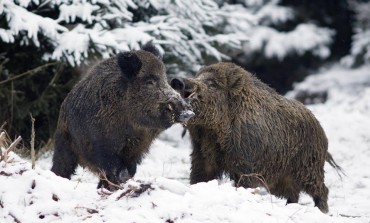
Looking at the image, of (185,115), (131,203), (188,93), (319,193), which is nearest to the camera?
(131,203)

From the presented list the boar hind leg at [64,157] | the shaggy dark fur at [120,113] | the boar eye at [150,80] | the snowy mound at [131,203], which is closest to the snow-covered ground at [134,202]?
the snowy mound at [131,203]

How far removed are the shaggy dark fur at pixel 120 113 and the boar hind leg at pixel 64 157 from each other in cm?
16

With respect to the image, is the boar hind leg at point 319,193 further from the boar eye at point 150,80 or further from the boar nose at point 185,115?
the boar eye at point 150,80

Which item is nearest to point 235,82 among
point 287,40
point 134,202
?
point 134,202

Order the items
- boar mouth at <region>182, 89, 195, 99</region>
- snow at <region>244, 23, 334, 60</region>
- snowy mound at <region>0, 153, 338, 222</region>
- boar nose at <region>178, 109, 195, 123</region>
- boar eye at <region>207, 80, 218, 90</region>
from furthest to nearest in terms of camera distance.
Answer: snow at <region>244, 23, 334, 60</region> < boar eye at <region>207, 80, 218, 90</region> < boar mouth at <region>182, 89, 195, 99</region> < boar nose at <region>178, 109, 195, 123</region> < snowy mound at <region>0, 153, 338, 222</region>

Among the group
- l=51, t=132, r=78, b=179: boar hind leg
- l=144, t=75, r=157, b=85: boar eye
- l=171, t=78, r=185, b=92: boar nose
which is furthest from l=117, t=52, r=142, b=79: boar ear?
l=51, t=132, r=78, b=179: boar hind leg

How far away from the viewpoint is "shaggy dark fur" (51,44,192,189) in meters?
6.70

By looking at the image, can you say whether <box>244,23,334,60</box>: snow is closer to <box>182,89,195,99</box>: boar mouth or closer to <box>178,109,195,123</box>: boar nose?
<box>182,89,195,99</box>: boar mouth

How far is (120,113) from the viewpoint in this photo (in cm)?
685

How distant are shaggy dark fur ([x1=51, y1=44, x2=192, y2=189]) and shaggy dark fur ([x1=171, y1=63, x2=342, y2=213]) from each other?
0.96ft

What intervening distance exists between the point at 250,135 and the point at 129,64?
1355 millimetres

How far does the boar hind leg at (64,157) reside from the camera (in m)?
7.25

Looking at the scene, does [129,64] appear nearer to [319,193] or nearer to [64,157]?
[64,157]

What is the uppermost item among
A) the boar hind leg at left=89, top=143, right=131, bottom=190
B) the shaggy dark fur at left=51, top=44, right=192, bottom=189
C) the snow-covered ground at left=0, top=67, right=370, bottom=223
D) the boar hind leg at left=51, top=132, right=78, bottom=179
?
the snow-covered ground at left=0, top=67, right=370, bottom=223
